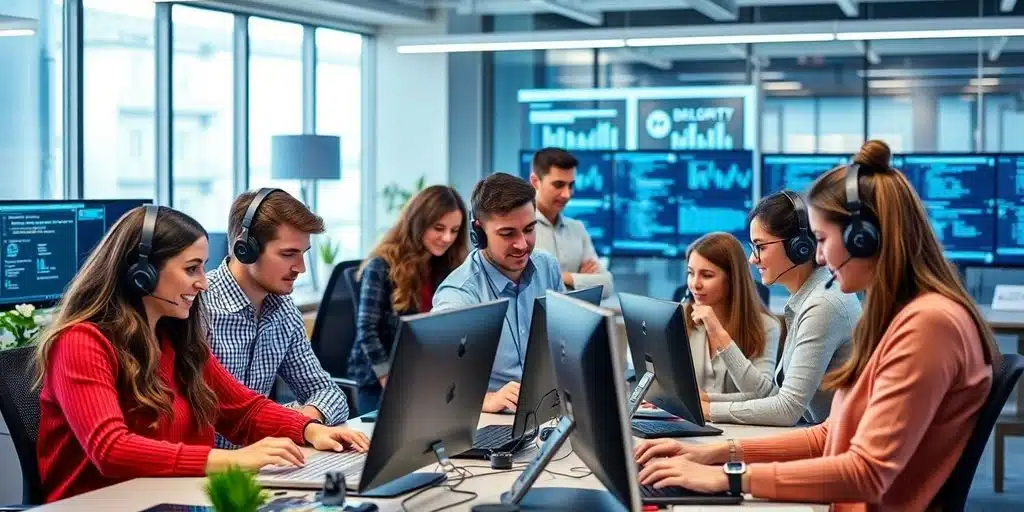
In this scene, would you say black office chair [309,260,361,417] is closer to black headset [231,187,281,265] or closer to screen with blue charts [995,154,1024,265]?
black headset [231,187,281,265]

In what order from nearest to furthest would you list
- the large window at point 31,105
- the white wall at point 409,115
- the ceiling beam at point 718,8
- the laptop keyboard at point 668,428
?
the laptop keyboard at point 668,428 → the large window at point 31,105 → the ceiling beam at point 718,8 → the white wall at point 409,115

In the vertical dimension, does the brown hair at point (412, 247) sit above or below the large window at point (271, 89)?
below

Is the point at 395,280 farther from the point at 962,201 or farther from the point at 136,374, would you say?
the point at 962,201

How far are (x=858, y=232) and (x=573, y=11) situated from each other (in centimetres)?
659

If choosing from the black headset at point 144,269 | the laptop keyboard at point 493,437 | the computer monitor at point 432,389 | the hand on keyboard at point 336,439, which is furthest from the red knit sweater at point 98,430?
the laptop keyboard at point 493,437

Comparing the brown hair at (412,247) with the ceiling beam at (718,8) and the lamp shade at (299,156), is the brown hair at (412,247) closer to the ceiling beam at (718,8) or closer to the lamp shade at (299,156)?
the lamp shade at (299,156)

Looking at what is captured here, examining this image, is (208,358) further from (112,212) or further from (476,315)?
(112,212)

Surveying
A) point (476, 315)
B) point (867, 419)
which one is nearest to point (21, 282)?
point (476, 315)

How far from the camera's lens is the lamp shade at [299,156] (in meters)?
7.07

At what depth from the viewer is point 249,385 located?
322 centimetres

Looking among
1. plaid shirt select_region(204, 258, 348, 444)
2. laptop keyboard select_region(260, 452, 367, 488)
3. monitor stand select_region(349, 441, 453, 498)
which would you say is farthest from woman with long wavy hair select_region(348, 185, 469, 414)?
monitor stand select_region(349, 441, 453, 498)

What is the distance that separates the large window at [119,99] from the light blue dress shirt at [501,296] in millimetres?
3486

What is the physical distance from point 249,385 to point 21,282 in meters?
1.59

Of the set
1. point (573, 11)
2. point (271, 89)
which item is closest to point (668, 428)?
point (271, 89)
